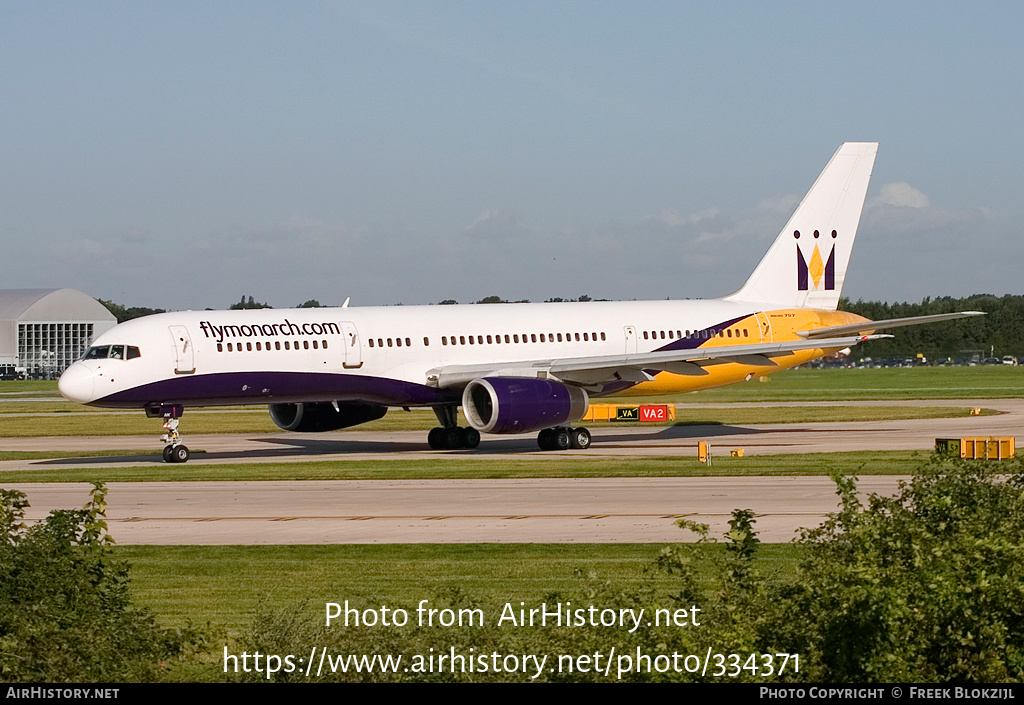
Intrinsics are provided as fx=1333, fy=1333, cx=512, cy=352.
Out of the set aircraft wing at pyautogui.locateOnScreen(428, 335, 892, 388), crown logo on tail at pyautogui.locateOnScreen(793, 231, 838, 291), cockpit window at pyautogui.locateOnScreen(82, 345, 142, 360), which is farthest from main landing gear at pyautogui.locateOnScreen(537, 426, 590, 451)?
cockpit window at pyautogui.locateOnScreen(82, 345, 142, 360)

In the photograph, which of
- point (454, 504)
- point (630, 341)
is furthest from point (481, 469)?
point (630, 341)

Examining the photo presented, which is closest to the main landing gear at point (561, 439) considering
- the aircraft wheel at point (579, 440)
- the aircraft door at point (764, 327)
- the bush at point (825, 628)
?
the aircraft wheel at point (579, 440)

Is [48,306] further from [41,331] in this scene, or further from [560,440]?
[560,440]

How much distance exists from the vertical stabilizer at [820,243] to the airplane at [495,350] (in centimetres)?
5

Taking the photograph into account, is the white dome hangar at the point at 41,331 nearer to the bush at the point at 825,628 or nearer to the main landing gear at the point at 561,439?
the main landing gear at the point at 561,439

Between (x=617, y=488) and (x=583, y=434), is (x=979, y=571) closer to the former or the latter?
(x=617, y=488)

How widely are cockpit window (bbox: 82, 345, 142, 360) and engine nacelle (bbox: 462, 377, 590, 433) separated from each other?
9.89 m

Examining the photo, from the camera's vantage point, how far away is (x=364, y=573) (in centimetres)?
1941

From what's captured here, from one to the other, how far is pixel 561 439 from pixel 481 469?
24.9 feet

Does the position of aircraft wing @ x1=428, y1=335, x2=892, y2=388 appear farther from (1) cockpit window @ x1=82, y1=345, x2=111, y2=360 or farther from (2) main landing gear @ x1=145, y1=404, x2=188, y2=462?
(1) cockpit window @ x1=82, y1=345, x2=111, y2=360

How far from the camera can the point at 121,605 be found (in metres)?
13.6

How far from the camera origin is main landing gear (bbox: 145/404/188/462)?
131 feet

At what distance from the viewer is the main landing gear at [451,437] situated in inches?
1748

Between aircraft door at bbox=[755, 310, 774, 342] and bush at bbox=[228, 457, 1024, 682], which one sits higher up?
aircraft door at bbox=[755, 310, 774, 342]
